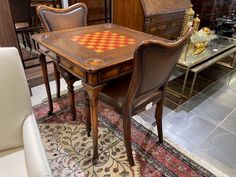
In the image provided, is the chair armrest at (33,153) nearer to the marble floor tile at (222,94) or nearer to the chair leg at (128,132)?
the chair leg at (128,132)

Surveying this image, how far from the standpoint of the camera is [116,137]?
1764mm

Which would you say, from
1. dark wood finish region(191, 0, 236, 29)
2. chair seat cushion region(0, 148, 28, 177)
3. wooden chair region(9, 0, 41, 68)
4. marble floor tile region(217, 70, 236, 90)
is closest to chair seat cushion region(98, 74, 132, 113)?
chair seat cushion region(0, 148, 28, 177)

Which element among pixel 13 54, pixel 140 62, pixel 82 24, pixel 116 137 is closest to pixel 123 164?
pixel 116 137

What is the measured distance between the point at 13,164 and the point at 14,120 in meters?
0.23

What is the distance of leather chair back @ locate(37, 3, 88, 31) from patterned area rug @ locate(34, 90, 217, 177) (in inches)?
33.9

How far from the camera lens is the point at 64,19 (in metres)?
1.91

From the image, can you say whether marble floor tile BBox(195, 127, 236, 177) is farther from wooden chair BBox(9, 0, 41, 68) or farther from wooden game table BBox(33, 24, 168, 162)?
wooden chair BBox(9, 0, 41, 68)

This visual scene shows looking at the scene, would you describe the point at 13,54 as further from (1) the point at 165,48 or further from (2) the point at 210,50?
(2) the point at 210,50

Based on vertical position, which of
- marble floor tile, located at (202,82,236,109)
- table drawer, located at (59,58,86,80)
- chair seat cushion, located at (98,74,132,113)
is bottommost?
marble floor tile, located at (202,82,236,109)

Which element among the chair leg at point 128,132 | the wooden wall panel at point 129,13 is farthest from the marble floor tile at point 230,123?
the wooden wall panel at point 129,13

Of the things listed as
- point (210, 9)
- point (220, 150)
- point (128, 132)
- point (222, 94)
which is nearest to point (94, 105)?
point (128, 132)

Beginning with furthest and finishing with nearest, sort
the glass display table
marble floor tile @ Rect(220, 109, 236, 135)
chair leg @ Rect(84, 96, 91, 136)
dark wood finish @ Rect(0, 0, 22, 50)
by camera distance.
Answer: the glass display table → dark wood finish @ Rect(0, 0, 22, 50) → marble floor tile @ Rect(220, 109, 236, 135) → chair leg @ Rect(84, 96, 91, 136)

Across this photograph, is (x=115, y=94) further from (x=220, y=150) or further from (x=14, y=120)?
(x=220, y=150)

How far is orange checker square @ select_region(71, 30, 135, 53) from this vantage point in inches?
55.7
